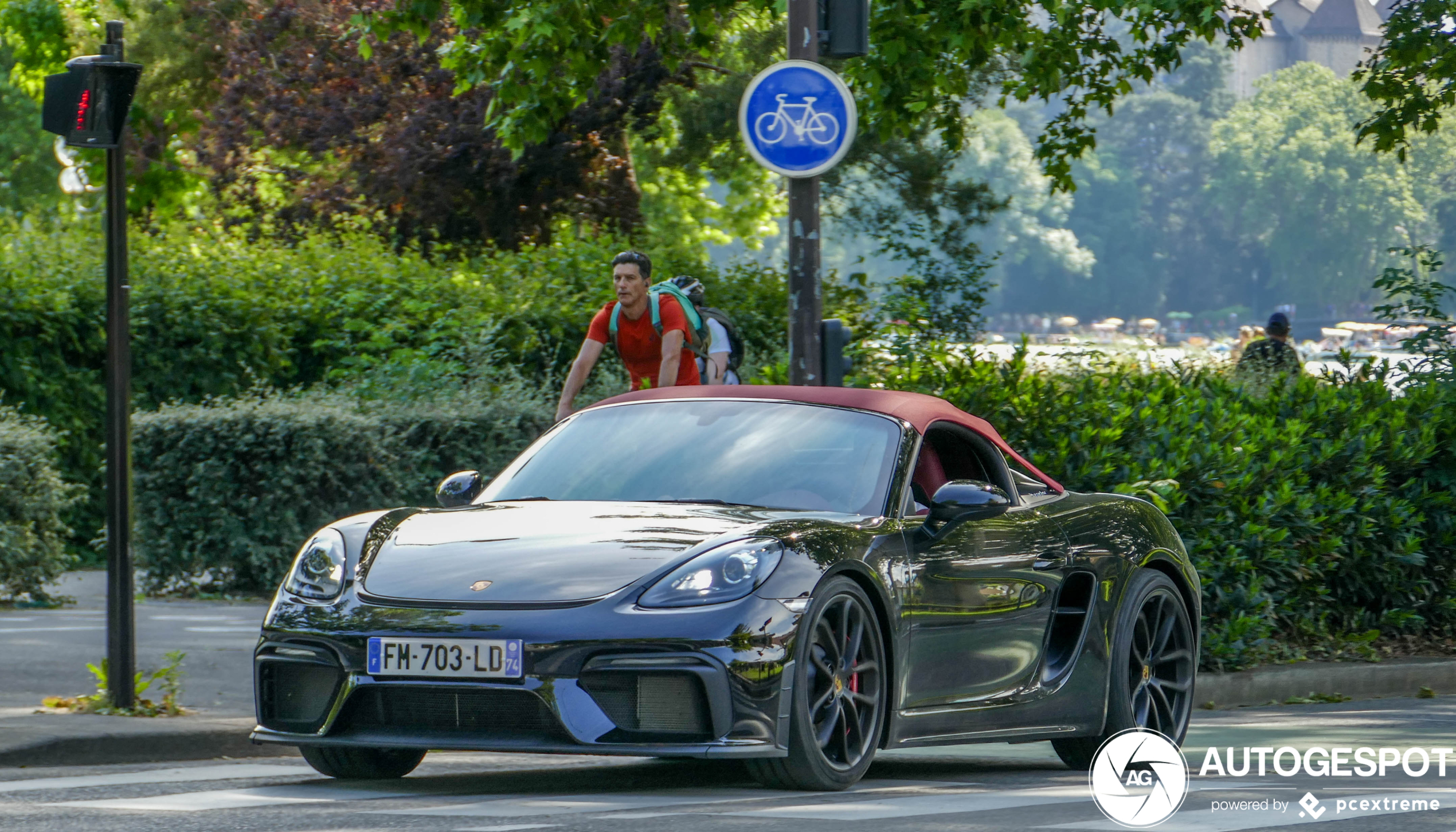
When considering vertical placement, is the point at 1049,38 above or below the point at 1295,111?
below

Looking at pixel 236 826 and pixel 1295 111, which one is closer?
pixel 236 826

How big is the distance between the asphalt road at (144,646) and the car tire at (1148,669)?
3396 mm

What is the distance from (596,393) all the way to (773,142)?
22.9 ft

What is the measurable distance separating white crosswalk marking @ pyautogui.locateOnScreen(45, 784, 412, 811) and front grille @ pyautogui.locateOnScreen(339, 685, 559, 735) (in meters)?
0.24

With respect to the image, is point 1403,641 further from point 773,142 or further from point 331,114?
point 331,114

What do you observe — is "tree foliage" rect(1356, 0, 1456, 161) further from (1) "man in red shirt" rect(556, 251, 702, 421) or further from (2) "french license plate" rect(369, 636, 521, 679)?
(2) "french license plate" rect(369, 636, 521, 679)

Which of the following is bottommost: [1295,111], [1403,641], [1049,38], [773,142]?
[1403,641]

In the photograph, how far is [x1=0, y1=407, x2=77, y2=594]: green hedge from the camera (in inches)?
516

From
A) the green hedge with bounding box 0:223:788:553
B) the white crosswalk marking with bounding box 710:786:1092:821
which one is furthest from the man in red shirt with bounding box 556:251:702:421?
the white crosswalk marking with bounding box 710:786:1092:821

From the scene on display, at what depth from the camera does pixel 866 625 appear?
657 cm

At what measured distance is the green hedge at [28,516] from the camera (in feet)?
43.0

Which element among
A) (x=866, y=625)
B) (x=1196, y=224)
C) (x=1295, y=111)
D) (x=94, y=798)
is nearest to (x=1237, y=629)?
(x=866, y=625)

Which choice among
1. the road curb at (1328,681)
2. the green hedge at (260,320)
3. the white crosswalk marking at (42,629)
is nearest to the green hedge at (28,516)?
the white crosswalk marking at (42,629)

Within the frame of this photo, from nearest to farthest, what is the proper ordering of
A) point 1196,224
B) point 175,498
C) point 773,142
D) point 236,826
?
1. point 236,826
2. point 773,142
3. point 175,498
4. point 1196,224
